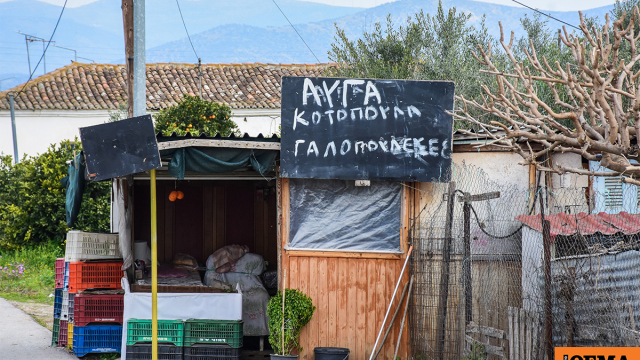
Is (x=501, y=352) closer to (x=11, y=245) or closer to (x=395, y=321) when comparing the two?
(x=395, y=321)

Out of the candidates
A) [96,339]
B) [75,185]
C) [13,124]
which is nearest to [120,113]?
[13,124]

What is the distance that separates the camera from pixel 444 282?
7246mm

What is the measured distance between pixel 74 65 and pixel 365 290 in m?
22.7

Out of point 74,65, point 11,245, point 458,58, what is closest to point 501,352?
point 458,58

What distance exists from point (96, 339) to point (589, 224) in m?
7.05

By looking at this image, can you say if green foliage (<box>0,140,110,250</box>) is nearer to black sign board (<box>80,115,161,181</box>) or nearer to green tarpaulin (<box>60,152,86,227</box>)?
green tarpaulin (<box>60,152,86,227</box>)

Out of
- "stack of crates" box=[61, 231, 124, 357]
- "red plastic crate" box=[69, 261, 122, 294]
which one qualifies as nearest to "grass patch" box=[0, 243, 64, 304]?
"stack of crates" box=[61, 231, 124, 357]

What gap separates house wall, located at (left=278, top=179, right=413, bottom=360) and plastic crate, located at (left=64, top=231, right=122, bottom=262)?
334 cm

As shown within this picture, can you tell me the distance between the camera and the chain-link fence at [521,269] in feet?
18.8

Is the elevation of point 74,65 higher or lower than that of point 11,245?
higher

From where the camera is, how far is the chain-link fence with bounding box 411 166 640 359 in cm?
573

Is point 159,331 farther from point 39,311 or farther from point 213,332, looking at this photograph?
point 39,311

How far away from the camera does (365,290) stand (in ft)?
26.1
